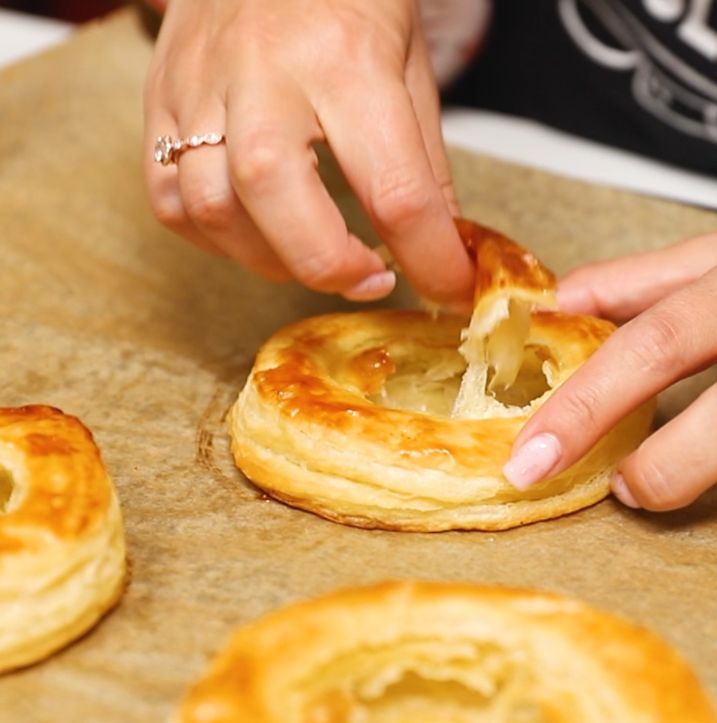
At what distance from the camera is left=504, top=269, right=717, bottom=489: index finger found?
68.6 inches

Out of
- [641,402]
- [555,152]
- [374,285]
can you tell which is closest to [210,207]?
[374,285]

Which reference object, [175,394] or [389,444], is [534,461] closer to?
[389,444]

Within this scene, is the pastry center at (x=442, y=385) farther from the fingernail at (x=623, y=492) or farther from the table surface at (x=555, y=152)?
the table surface at (x=555, y=152)

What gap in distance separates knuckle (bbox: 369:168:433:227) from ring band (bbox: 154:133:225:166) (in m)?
0.28

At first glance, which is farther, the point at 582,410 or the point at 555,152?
the point at 555,152

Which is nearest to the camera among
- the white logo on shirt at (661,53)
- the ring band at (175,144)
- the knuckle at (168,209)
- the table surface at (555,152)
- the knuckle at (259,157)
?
the knuckle at (259,157)

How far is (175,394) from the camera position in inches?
87.5

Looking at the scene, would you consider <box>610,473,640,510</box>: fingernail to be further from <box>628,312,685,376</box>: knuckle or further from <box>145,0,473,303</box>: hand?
<box>145,0,473,303</box>: hand

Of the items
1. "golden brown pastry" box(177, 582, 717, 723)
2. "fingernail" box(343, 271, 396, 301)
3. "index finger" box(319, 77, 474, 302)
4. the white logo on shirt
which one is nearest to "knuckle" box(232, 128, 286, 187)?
"index finger" box(319, 77, 474, 302)

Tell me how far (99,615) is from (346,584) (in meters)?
0.34

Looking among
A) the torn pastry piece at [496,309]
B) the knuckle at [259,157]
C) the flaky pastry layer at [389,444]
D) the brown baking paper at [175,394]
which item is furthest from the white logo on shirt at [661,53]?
the knuckle at [259,157]

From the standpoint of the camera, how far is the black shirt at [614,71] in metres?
2.82

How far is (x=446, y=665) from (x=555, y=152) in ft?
6.87

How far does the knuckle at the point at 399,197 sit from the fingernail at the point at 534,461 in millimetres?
383
